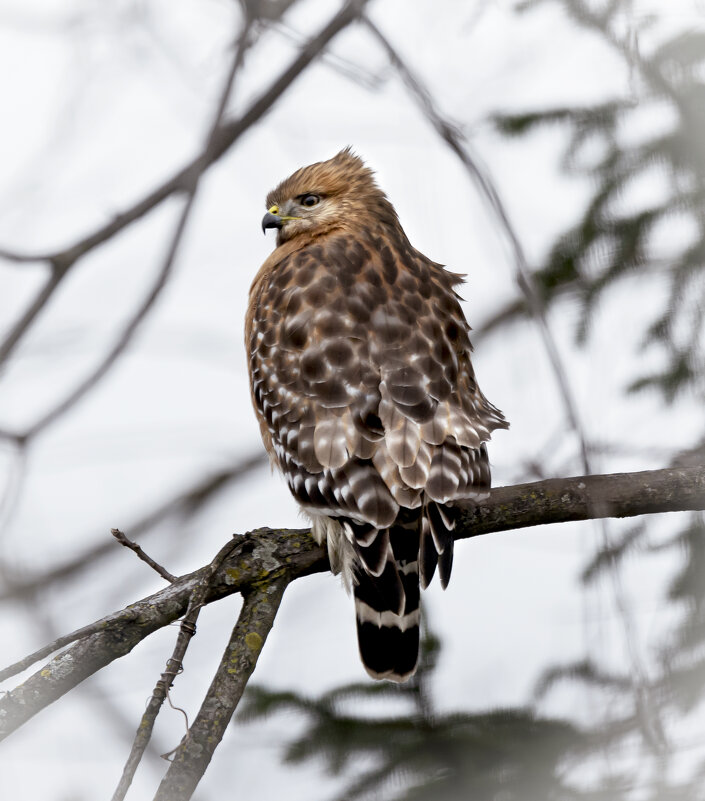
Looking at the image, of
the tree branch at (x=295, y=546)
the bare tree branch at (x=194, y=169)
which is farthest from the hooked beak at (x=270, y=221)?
the tree branch at (x=295, y=546)

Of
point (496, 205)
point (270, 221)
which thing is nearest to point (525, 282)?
point (496, 205)

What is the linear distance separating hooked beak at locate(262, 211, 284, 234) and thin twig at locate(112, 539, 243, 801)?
1.92m

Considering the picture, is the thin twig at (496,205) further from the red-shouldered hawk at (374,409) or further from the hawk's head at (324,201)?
the hawk's head at (324,201)

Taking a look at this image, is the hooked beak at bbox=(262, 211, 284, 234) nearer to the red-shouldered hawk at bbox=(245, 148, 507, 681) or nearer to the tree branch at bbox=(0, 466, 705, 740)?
the red-shouldered hawk at bbox=(245, 148, 507, 681)

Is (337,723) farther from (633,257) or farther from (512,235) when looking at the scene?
(633,257)

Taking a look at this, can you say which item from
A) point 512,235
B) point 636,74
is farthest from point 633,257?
point 512,235

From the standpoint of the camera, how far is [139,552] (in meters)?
2.51

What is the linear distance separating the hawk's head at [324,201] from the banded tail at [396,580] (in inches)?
65.3

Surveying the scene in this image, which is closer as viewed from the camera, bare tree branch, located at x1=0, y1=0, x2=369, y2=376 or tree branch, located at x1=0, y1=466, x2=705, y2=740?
tree branch, located at x1=0, y1=466, x2=705, y2=740

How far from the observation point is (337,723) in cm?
336

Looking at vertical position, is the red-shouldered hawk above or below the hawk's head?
below

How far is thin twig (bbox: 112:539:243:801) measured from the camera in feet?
6.48

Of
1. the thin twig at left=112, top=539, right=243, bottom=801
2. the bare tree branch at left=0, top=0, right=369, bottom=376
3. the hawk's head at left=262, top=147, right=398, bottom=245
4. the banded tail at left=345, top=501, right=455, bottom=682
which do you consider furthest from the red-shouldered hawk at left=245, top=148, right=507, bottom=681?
the bare tree branch at left=0, top=0, right=369, bottom=376

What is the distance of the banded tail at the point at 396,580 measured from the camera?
9.78 ft
